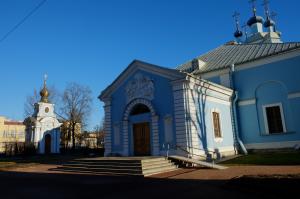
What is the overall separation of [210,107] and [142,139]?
195 inches

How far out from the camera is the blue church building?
53.4ft

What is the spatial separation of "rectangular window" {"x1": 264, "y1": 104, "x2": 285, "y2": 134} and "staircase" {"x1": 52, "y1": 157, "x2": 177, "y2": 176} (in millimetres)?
9193

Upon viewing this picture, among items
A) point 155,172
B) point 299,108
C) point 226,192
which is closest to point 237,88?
point 299,108

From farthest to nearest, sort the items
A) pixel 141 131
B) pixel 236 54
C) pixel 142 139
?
pixel 236 54, pixel 141 131, pixel 142 139

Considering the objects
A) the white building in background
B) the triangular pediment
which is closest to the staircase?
the triangular pediment

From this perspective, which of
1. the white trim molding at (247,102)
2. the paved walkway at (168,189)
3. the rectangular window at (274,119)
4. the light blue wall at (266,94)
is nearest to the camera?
the paved walkway at (168,189)

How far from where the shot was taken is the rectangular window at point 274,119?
757 inches

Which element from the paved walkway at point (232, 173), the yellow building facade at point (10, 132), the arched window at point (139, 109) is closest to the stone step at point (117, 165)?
the paved walkway at point (232, 173)

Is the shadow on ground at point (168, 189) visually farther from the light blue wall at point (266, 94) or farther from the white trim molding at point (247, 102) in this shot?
the white trim molding at point (247, 102)

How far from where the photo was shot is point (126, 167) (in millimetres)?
13383

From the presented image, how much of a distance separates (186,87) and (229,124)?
5832 millimetres

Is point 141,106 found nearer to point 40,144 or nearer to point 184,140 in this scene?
point 184,140

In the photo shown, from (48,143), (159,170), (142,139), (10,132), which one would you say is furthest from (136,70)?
(10,132)

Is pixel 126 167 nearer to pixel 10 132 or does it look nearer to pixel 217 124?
pixel 217 124
